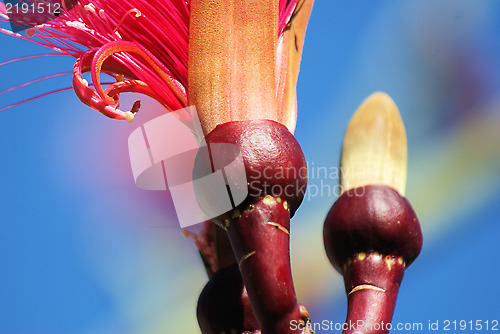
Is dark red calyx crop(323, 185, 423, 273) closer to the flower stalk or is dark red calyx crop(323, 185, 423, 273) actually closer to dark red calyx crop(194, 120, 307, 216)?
the flower stalk

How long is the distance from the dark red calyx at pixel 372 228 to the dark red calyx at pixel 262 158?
0.63 feet

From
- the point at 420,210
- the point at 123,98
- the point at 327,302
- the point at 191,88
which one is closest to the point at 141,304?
the point at 327,302

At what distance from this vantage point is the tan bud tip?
159 cm

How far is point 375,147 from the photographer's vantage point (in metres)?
1.68

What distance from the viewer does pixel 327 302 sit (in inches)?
92.5

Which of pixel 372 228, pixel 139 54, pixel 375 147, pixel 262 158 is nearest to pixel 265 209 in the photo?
pixel 262 158

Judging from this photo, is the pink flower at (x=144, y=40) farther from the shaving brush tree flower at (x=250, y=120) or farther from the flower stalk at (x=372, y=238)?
the flower stalk at (x=372, y=238)

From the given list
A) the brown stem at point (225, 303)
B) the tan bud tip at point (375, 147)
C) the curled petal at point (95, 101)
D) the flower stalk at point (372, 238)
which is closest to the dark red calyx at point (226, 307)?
the brown stem at point (225, 303)

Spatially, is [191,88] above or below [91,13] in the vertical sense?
below

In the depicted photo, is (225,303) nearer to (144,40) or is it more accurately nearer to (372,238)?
(372,238)

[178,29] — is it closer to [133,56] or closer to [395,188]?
[133,56]

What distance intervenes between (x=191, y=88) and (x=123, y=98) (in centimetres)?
46

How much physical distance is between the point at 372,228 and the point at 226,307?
13.5 inches

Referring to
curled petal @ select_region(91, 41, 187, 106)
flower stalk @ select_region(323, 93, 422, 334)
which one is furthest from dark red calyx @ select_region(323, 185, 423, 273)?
curled petal @ select_region(91, 41, 187, 106)
